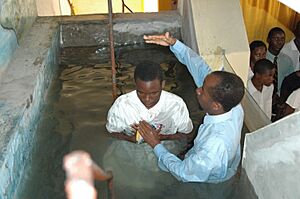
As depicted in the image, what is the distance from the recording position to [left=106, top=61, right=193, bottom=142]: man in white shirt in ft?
10.8

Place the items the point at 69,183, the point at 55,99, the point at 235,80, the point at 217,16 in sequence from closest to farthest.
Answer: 1. the point at 69,183
2. the point at 235,80
3. the point at 55,99
4. the point at 217,16

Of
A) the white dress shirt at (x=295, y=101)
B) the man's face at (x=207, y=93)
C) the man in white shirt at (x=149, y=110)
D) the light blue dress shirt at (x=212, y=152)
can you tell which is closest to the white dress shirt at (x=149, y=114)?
the man in white shirt at (x=149, y=110)

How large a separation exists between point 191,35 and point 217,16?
0.44 m

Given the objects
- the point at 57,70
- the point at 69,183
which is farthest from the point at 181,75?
the point at 69,183

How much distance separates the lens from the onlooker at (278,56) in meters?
5.25

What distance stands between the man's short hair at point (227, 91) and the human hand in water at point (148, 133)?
0.60 m

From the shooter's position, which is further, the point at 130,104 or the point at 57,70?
the point at 57,70

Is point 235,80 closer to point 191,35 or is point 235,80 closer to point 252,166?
point 252,166

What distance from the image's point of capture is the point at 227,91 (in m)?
2.92

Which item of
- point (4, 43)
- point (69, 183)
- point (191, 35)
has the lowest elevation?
point (191, 35)

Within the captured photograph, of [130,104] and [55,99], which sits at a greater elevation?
[130,104]

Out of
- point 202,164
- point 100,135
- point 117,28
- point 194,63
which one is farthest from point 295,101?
point 117,28

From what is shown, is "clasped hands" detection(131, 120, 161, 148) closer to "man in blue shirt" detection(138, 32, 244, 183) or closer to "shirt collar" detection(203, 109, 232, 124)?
"man in blue shirt" detection(138, 32, 244, 183)

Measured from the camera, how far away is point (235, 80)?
298 centimetres
